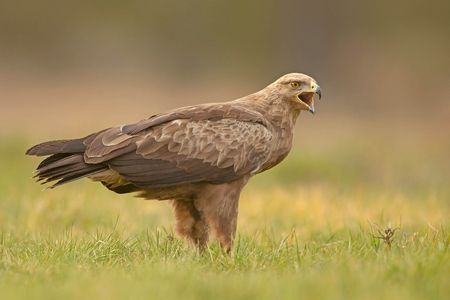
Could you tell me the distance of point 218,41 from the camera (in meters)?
33.9

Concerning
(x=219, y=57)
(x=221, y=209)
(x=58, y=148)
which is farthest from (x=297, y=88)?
(x=219, y=57)

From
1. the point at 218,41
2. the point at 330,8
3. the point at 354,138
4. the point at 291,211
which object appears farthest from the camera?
the point at 218,41

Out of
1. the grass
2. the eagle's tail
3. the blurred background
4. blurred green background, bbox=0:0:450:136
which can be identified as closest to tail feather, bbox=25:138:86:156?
the eagle's tail

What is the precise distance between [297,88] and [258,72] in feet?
78.2

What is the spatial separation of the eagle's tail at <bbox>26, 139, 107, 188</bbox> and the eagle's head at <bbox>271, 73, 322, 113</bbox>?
5.00 feet

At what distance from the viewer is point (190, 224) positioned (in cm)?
768

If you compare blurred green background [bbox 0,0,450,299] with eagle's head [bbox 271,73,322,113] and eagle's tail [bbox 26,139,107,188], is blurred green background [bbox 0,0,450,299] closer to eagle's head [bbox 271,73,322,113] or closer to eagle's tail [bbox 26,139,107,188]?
eagle's tail [bbox 26,139,107,188]

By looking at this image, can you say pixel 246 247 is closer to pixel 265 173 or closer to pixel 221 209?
pixel 221 209

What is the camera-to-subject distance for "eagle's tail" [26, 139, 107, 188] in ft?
24.0

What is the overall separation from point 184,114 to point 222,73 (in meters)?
23.8

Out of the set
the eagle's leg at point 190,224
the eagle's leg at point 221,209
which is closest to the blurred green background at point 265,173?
the eagle's leg at point 190,224

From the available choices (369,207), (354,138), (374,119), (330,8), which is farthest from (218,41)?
(369,207)

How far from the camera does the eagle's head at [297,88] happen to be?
805 cm

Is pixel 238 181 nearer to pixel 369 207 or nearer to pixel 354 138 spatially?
pixel 369 207
